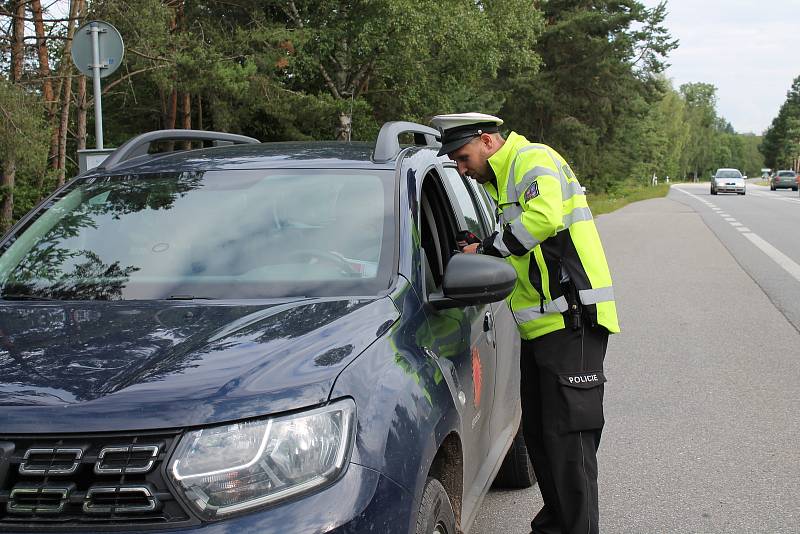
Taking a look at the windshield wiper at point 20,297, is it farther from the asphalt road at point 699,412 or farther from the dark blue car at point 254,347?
the asphalt road at point 699,412

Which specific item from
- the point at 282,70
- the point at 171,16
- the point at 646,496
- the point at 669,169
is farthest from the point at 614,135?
the point at 669,169

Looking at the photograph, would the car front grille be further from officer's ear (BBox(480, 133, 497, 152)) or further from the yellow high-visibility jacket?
officer's ear (BBox(480, 133, 497, 152))

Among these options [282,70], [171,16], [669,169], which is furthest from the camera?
[669,169]

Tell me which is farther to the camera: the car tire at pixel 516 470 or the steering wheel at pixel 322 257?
the car tire at pixel 516 470

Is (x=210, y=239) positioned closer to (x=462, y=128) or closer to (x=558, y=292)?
(x=462, y=128)

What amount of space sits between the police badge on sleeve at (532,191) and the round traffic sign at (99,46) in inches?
237

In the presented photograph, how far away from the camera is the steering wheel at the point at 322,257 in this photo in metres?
2.98

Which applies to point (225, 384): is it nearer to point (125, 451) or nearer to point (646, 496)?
point (125, 451)

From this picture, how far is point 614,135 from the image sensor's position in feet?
171

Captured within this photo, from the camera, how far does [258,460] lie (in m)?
2.02

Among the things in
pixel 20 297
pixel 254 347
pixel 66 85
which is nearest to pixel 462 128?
pixel 254 347

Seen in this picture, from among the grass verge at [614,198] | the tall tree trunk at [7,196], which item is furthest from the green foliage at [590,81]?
the tall tree trunk at [7,196]

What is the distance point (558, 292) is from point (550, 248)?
16cm

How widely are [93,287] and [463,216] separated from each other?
1683 millimetres
